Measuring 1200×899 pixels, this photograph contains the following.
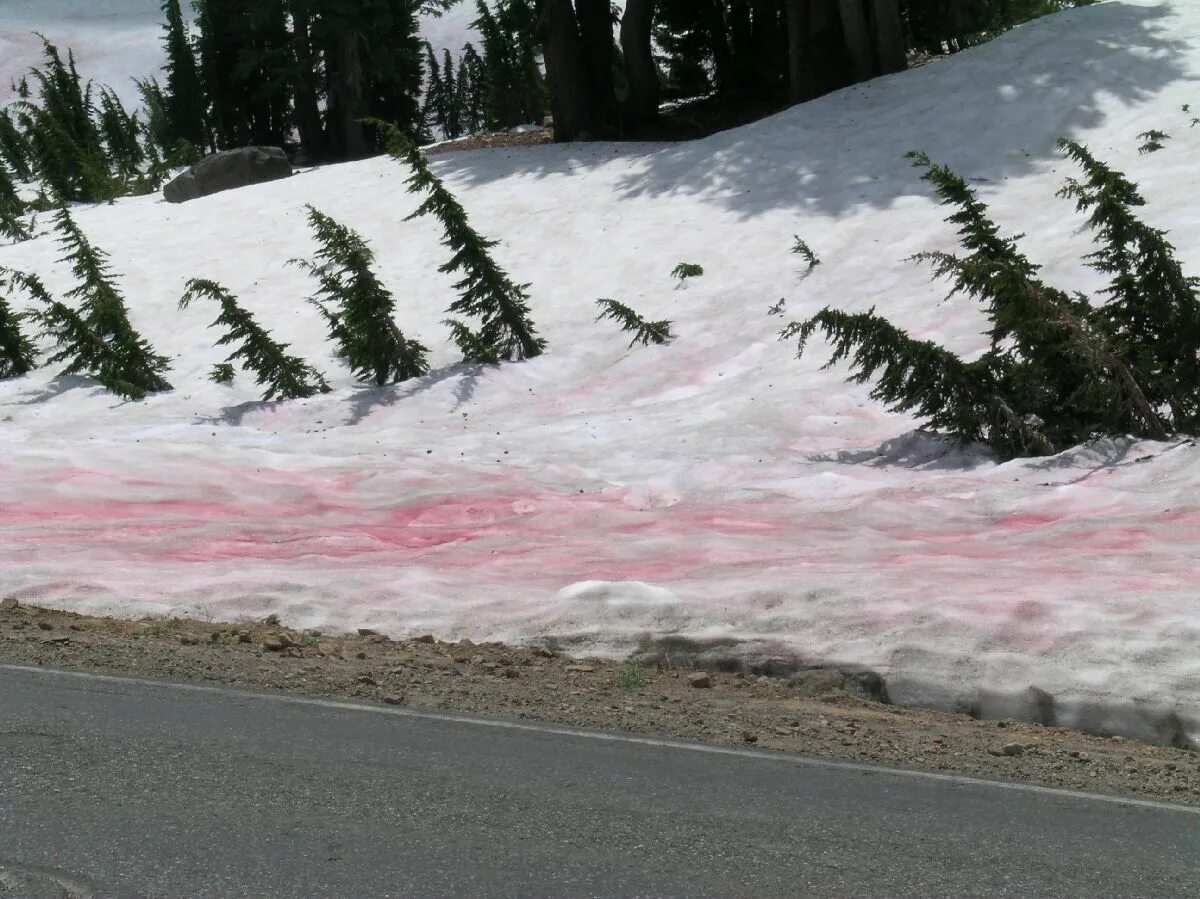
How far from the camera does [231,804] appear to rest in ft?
17.9

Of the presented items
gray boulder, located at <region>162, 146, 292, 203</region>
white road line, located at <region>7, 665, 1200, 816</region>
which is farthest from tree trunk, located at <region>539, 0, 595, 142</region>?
white road line, located at <region>7, 665, 1200, 816</region>

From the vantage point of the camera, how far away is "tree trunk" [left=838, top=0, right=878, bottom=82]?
2823 cm

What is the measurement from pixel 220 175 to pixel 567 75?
8.37m

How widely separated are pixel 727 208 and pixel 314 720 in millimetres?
18582

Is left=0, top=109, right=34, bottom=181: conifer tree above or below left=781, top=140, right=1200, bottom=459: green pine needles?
above

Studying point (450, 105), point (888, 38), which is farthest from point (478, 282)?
point (450, 105)

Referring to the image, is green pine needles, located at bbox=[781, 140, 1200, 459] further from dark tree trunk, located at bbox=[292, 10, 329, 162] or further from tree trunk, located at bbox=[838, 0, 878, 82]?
dark tree trunk, located at bbox=[292, 10, 329, 162]

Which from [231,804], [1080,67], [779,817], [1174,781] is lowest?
[1174,781]

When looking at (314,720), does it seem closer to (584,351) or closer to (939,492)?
(939,492)

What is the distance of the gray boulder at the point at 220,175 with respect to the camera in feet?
109

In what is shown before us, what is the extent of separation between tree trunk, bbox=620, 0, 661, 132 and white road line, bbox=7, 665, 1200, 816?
87.4 feet

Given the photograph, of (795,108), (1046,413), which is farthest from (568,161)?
(1046,413)

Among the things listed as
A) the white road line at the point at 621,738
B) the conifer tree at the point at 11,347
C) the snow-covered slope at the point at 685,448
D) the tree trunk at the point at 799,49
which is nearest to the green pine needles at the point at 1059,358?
the snow-covered slope at the point at 685,448

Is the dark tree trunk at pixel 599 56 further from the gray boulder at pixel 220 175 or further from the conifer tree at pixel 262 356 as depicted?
the conifer tree at pixel 262 356
